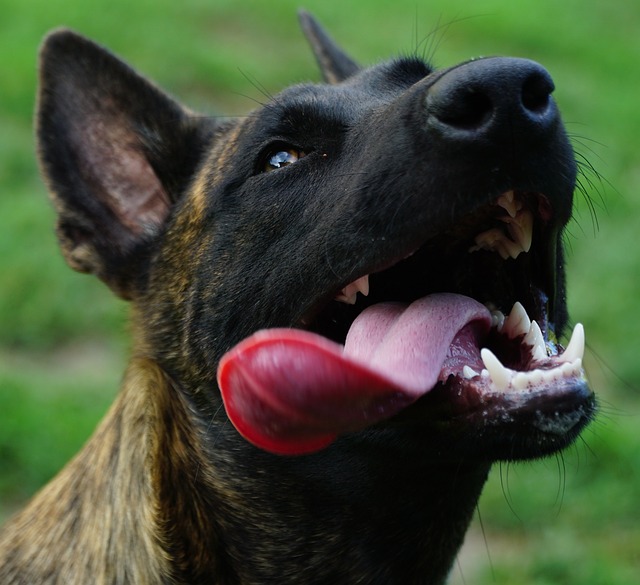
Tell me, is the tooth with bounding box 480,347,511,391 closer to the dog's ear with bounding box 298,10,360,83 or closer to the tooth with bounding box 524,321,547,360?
the tooth with bounding box 524,321,547,360

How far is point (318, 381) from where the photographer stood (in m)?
2.60

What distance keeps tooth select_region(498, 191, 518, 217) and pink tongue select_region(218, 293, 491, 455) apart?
0.36 metres

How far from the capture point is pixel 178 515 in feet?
11.2

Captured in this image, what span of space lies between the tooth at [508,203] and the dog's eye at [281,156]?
73 centimetres

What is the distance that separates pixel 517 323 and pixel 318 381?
72 centimetres

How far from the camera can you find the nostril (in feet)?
8.87

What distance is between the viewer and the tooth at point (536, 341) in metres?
2.91

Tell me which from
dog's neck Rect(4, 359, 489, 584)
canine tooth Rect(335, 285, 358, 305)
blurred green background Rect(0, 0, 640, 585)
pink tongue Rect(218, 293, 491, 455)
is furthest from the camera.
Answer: blurred green background Rect(0, 0, 640, 585)

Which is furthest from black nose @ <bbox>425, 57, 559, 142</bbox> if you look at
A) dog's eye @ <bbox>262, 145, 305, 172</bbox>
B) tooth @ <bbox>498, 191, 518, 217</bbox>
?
dog's eye @ <bbox>262, 145, 305, 172</bbox>

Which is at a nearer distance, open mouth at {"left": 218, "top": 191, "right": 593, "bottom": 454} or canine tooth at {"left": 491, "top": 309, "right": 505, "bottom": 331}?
open mouth at {"left": 218, "top": 191, "right": 593, "bottom": 454}

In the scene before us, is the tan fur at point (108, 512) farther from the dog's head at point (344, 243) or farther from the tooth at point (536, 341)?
the tooth at point (536, 341)

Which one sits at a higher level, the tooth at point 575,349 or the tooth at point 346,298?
the tooth at point 346,298

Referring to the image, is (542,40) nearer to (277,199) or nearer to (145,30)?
(145,30)

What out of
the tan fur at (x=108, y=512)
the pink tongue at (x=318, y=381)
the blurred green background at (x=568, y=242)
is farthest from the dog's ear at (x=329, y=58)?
the pink tongue at (x=318, y=381)
